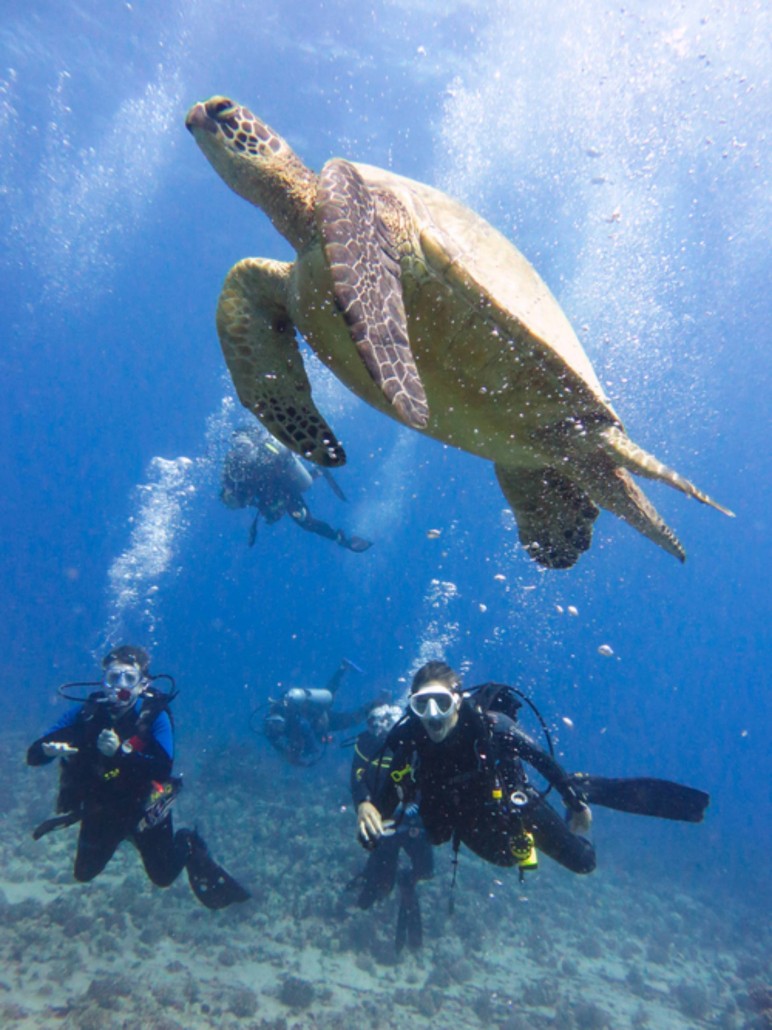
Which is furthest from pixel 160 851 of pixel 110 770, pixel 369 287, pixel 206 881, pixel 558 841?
pixel 369 287

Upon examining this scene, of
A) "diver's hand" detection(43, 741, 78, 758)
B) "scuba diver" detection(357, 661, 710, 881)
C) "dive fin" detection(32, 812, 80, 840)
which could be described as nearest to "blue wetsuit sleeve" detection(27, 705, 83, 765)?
"diver's hand" detection(43, 741, 78, 758)

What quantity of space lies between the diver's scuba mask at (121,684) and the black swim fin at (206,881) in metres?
2.14

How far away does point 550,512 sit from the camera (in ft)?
15.4

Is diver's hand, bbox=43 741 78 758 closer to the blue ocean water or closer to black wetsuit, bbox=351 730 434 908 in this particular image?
black wetsuit, bbox=351 730 434 908

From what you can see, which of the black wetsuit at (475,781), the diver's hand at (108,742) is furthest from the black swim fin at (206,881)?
the black wetsuit at (475,781)

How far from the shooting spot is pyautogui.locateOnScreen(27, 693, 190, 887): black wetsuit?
5.02 metres

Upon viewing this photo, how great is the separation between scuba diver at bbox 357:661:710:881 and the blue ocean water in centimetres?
1376

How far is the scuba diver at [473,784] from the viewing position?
376 centimetres

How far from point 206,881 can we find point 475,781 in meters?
4.22

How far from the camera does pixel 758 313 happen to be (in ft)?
91.5

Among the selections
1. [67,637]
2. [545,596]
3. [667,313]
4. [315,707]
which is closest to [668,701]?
[545,596]

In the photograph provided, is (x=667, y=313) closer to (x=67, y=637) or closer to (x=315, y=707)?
(x=315, y=707)

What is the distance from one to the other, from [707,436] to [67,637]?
201 ft

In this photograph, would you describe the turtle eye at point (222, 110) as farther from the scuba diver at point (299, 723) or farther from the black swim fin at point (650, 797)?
the scuba diver at point (299, 723)
